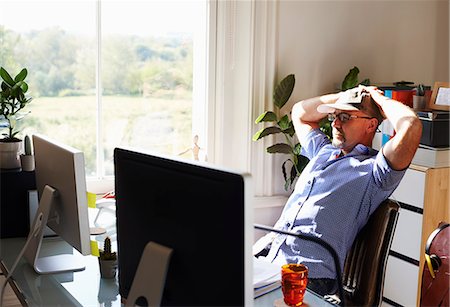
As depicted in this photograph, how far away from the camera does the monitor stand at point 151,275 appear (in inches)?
62.1

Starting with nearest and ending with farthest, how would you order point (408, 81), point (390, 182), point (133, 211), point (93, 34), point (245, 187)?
point (245, 187)
point (133, 211)
point (390, 182)
point (93, 34)
point (408, 81)

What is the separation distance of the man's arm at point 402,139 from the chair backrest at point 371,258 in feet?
0.58

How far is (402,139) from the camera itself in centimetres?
263

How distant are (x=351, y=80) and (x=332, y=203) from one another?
3.79 ft

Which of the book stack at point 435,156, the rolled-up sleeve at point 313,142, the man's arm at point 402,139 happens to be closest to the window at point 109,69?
the rolled-up sleeve at point 313,142

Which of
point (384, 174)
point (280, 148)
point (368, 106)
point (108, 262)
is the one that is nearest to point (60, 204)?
point (108, 262)

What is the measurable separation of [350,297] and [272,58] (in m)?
1.56

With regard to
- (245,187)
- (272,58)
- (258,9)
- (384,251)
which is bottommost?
(384,251)

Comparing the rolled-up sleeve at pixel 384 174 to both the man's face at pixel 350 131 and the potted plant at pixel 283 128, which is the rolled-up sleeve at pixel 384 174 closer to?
the man's face at pixel 350 131

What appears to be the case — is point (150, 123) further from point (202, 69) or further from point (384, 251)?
point (384, 251)

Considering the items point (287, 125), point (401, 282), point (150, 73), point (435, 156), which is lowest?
point (401, 282)

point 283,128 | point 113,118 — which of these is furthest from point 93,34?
point 283,128

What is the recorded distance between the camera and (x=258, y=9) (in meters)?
3.62

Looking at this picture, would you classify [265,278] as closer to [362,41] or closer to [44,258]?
[44,258]
